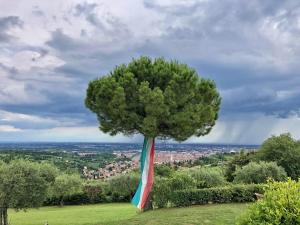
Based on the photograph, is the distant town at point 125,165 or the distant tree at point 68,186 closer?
the distant tree at point 68,186

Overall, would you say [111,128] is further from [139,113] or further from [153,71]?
[153,71]

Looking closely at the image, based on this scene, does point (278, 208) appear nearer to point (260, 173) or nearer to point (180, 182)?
point (180, 182)

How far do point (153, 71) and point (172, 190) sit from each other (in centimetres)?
582

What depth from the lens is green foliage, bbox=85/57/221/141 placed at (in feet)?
70.3

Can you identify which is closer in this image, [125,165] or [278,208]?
[278,208]

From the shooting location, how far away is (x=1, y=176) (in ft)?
76.2

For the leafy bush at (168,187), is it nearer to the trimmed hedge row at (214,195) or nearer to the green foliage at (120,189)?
the trimmed hedge row at (214,195)

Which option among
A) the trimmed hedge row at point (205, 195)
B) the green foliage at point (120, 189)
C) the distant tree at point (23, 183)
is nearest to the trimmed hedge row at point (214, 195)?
the trimmed hedge row at point (205, 195)

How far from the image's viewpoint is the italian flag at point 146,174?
75.4ft

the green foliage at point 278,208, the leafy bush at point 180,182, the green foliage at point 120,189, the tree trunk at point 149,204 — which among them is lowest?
the green foliage at point 120,189

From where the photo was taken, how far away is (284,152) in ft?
135

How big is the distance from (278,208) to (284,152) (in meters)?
35.8

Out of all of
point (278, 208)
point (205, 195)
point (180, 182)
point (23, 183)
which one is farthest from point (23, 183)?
point (278, 208)

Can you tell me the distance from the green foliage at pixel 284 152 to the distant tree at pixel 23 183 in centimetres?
2340
